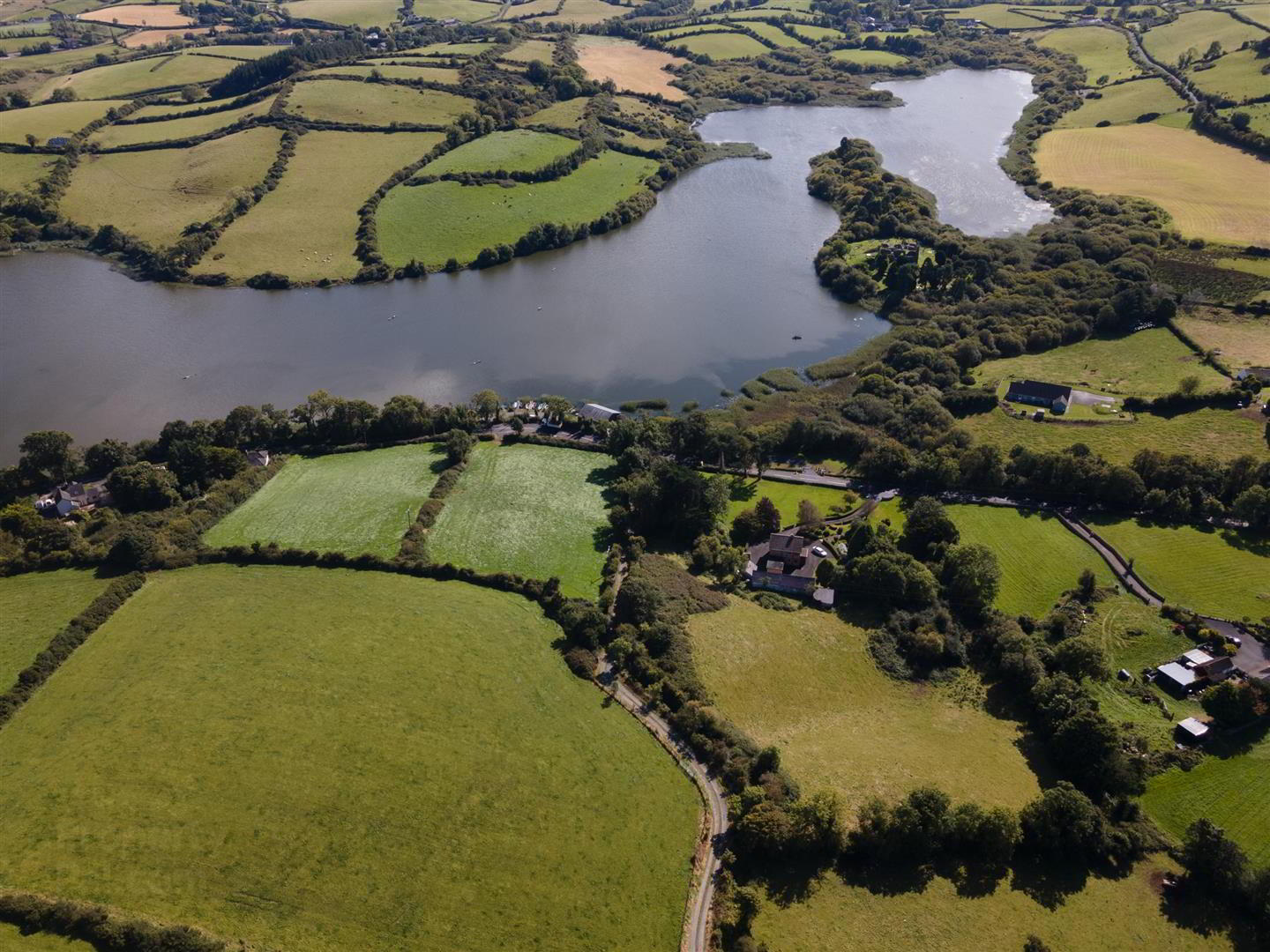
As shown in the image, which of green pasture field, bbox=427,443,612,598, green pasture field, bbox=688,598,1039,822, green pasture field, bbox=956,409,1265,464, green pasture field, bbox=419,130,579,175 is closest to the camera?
→ green pasture field, bbox=688,598,1039,822

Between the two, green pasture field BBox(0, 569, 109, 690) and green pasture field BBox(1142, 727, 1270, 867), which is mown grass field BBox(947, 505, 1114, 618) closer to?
green pasture field BBox(1142, 727, 1270, 867)

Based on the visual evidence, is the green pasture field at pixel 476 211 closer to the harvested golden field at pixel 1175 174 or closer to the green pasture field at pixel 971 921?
the harvested golden field at pixel 1175 174

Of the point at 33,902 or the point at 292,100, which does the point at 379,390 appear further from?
the point at 292,100

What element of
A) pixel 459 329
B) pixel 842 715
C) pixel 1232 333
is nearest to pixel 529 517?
pixel 842 715

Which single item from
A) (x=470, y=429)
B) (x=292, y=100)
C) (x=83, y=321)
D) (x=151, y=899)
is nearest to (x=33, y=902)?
(x=151, y=899)

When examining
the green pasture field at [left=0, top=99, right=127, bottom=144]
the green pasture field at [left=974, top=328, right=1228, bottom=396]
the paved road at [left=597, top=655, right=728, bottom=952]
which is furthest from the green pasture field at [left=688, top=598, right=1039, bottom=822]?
the green pasture field at [left=0, top=99, right=127, bottom=144]

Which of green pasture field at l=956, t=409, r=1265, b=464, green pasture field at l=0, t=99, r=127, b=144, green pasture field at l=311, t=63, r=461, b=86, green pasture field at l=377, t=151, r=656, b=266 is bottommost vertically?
green pasture field at l=956, t=409, r=1265, b=464

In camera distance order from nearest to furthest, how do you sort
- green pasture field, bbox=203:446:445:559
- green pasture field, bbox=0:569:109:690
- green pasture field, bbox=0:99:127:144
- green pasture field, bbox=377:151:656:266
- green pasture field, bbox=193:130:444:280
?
green pasture field, bbox=0:569:109:690
green pasture field, bbox=203:446:445:559
green pasture field, bbox=193:130:444:280
green pasture field, bbox=377:151:656:266
green pasture field, bbox=0:99:127:144
